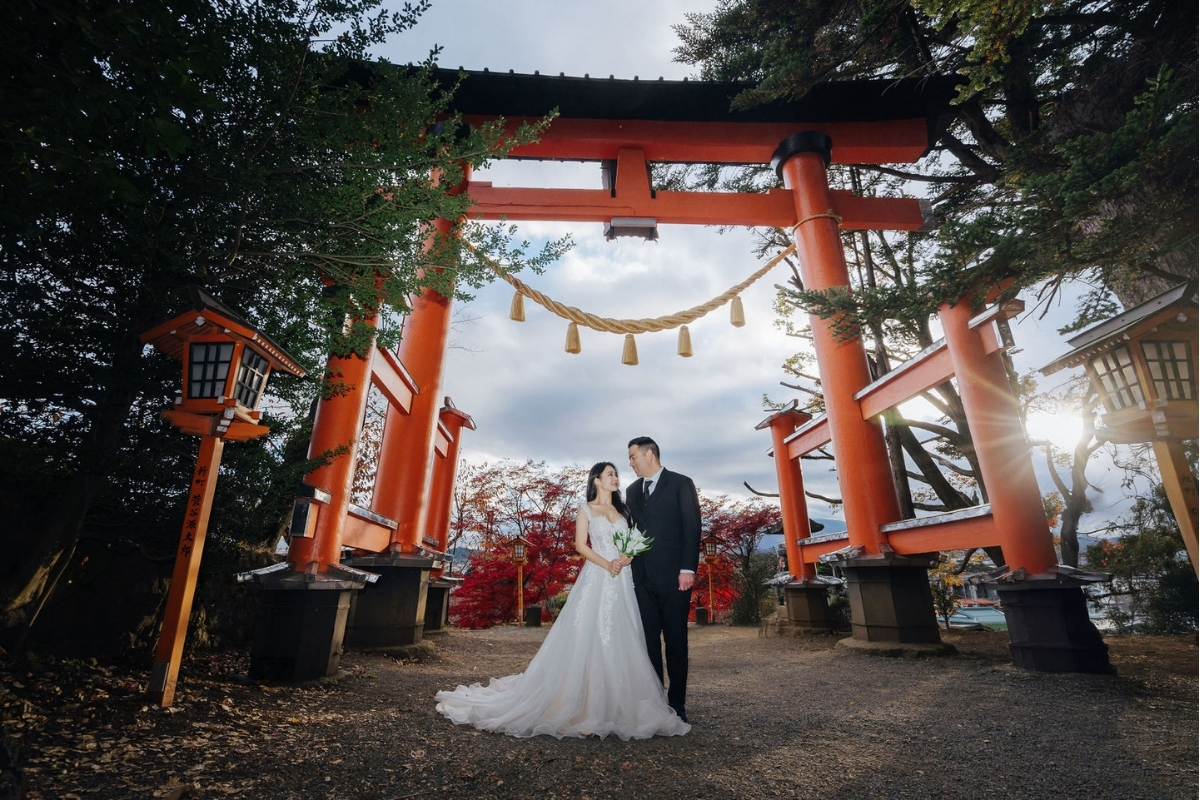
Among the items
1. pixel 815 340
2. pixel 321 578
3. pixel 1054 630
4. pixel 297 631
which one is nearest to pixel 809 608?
pixel 1054 630

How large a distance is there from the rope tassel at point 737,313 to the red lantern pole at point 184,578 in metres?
6.26

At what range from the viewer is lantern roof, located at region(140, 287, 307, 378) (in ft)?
10.7

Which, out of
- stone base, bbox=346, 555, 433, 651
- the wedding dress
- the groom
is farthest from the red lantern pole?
stone base, bbox=346, 555, 433, 651

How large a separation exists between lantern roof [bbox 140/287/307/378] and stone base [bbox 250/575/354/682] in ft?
7.12

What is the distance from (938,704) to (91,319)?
6456 mm

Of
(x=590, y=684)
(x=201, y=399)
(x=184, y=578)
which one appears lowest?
(x=590, y=684)

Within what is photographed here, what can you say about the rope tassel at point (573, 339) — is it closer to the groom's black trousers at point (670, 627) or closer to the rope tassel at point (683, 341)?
the rope tassel at point (683, 341)

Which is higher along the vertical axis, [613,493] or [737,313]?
[737,313]

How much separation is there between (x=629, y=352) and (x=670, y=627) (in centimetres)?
434

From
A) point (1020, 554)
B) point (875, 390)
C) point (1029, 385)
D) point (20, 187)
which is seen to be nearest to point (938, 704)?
point (1020, 554)

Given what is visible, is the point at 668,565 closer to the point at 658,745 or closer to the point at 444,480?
the point at 658,745

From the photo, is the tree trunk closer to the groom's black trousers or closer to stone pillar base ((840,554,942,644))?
stone pillar base ((840,554,942,644))

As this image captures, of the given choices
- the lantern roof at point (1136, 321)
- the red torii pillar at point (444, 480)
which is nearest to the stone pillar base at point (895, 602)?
the lantern roof at point (1136, 321)

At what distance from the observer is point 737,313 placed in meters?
7.75
